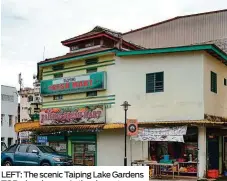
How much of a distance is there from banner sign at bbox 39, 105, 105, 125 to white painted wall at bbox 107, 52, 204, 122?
603mm

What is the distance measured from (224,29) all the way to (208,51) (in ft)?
38.7

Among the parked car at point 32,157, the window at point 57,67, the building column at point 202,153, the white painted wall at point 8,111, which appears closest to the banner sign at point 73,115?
the window at point 57,67

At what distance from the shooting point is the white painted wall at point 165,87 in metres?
21.2

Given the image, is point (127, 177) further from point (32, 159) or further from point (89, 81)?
point (89, 81)

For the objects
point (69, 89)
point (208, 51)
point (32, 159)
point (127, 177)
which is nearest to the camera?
point (127, 177)

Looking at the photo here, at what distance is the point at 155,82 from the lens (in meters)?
22.5

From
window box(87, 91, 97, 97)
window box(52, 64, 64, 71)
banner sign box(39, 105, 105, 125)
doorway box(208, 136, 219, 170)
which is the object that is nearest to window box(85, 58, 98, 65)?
window box(87, 91, 97, 97)

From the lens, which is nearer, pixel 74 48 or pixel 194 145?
pixel 194 145

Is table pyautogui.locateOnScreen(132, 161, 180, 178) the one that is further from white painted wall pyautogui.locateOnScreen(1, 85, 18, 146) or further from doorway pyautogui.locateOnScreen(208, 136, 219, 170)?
white painted wall pyautogui.locateOnScreen(1, 85, 18, 146)

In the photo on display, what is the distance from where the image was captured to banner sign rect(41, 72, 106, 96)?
79.6ft

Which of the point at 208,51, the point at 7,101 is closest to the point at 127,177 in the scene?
the point at 208,51

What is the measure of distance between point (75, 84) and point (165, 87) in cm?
611

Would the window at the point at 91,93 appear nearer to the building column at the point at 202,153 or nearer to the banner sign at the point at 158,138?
the banner sign at the point at 158,138

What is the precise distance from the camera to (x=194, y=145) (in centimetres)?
2125
